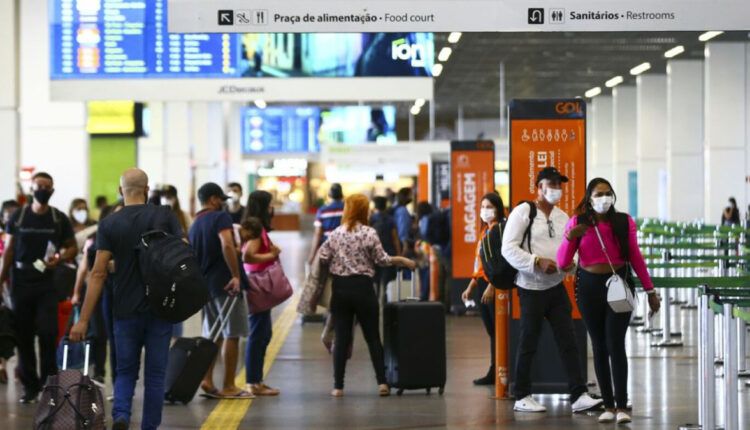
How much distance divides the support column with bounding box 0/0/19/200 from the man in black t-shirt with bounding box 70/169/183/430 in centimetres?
1086

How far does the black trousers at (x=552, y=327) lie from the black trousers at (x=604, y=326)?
0.37 metres

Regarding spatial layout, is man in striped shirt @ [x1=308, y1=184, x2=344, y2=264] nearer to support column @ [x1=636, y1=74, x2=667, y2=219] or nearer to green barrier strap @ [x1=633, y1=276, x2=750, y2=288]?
green barrier strap @ [x1=633, y1=276, x2=750, y2=288]

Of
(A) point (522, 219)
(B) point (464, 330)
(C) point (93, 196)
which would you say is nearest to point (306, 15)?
(A) point (522, 219)

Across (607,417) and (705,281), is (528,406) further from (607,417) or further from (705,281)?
(705,281)

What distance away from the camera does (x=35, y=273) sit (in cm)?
1016

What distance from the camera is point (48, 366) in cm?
1032

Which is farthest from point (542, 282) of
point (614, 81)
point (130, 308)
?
point (614, 81)

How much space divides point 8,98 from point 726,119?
22903mm

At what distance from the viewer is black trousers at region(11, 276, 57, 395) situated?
10148 millimetres

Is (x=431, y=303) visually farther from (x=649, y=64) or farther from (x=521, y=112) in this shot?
(x=649, y=64)

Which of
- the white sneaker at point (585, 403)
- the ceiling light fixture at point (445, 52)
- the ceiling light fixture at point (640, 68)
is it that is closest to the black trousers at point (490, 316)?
the white sneaker at point (585, 403)

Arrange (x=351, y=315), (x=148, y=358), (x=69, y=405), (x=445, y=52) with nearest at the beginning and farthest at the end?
(x=69, y=405) → (x=148, y=358) → (x=351, y=315) → (x=445, y=52)

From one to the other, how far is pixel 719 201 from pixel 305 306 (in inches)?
1077

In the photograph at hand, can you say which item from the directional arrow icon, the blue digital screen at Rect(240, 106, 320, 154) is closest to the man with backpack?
the directional arrow icon
